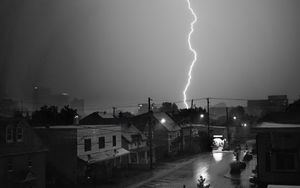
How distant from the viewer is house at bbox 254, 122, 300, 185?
53.8 ft

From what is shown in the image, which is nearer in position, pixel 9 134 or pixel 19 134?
pixel 9 134

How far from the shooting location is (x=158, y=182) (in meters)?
36.8

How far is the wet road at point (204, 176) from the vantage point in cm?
3475

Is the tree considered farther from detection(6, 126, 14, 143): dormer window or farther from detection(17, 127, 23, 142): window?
detection(6, 126, 14, 143): dormer window

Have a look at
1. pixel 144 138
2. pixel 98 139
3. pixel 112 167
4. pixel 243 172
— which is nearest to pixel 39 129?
pixel 98 139

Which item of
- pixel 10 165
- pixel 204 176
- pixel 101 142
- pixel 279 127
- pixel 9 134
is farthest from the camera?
pixel 101 142

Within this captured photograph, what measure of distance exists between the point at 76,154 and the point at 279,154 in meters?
26.9

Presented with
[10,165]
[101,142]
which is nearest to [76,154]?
[101,142]

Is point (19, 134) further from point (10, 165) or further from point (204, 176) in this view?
point (204, 176)

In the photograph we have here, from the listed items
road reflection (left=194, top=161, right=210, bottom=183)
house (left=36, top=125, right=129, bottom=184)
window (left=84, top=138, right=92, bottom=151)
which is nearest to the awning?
house (left=36, top=125, right=129, bottom=184)

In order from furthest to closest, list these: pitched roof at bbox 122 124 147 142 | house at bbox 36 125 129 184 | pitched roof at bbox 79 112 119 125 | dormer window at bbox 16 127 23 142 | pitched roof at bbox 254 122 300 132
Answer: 1. pitched roof at bbox 79 112 119 125
2. pitched roof at bbox 122 124 147 142
3. house at bbox 36 125 129 184
4. dormer window at bbox 16 127 23 142
5. pitched roof at bbox 254 122 300 132

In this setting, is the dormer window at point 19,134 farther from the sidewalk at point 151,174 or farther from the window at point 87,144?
the sidewalk at point 151,174

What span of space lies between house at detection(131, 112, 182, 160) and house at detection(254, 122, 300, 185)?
43731 millimetres

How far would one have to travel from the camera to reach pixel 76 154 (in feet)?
127
